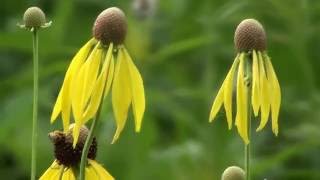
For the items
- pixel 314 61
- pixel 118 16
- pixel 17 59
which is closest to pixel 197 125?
pixel 314 61

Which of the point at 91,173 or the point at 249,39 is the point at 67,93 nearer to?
the point at 91,173

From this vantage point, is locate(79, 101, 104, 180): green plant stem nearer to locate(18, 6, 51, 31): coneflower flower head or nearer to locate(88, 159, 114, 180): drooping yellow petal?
locate(88, 159, 114, 180): drooping yellow petal

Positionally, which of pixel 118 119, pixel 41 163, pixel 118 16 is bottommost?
pixel 41 163

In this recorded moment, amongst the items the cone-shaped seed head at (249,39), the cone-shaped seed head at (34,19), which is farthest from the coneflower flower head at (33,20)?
the cone-shaped seed head at (249,39)

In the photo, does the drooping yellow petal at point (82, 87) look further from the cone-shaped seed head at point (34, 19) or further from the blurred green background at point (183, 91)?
the blurred green background at point (183, 91)

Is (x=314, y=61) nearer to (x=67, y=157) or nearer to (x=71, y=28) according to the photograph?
(x=71, y=28)

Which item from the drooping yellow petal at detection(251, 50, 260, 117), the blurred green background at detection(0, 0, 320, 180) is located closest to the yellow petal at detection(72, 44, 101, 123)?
the drooping yellow petal at detection(251, 50, 260, 117)
